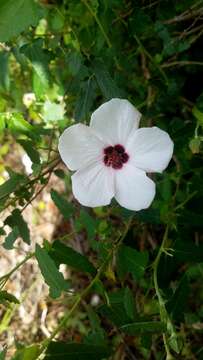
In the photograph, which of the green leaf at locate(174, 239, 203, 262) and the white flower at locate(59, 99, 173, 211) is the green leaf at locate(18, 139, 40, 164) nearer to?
the white flower at locate(59, 99, 173, 211)

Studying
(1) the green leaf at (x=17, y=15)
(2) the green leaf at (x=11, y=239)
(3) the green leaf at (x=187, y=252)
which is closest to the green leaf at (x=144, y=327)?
(3) the green leaf at (x=187, y=252)

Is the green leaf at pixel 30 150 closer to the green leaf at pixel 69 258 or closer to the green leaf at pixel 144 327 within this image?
the green leaf at pixel 69 258

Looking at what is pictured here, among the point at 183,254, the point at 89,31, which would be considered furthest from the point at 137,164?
the point at 89,31

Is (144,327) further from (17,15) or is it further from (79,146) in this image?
(17,15)

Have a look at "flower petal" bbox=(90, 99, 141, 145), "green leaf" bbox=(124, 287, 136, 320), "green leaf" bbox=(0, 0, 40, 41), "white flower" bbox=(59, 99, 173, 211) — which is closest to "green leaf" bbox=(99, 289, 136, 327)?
"green leaf" bbox=(124, 287, 136, 320)

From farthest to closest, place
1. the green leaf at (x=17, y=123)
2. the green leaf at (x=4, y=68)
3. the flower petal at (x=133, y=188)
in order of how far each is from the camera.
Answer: the green leaf at (x=4, y=68) → the green leaf at (x=17, y=123) → the flower petal at (x=133, y=188)

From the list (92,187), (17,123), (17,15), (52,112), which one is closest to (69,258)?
(92,187)

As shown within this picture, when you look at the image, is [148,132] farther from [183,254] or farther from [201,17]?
[201,17]
